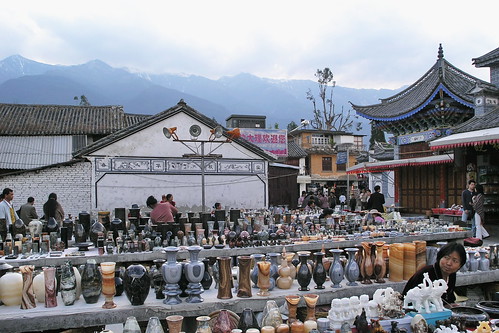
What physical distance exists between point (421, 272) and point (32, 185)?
15.3 m

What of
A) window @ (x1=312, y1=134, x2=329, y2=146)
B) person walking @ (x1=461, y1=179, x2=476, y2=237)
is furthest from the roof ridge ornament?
window @ (x1=312, y1=134, x2=329, y2=146)

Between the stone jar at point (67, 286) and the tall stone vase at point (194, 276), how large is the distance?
1068 millimetres

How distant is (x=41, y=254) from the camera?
19.5 ft

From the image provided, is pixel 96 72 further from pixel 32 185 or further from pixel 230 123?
pixel 32 185

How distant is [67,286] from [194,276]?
3.93 ft

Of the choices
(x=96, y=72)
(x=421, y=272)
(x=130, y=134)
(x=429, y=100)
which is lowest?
(x=421, y=272)

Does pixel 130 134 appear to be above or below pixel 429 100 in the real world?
below

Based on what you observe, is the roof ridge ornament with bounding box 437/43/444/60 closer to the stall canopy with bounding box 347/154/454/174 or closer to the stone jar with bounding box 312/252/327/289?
the stall canopy with bounding box 347/154/454/174

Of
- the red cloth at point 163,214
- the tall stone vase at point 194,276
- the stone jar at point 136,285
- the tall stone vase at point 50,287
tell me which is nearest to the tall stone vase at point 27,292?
the tall stone vase at point 50,287

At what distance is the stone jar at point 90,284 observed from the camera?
3.98 meters

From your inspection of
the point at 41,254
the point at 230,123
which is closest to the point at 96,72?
the point at 230,123

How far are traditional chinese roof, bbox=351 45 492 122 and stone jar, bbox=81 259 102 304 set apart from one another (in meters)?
11.8

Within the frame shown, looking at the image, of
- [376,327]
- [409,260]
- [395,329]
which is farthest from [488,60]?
[376,327]

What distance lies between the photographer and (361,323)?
2.89 metres
